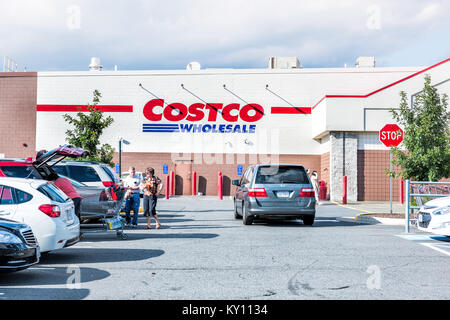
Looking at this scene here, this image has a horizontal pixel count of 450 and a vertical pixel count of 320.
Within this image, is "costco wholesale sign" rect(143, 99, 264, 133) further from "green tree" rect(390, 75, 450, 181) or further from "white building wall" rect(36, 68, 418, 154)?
"green tree" rect(390, 75, 450, 181)

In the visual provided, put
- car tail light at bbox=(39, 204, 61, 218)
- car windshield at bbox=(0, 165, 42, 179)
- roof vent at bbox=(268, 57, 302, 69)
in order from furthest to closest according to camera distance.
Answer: roof vent at bbox=(268, 57, 302, 69) < car windshield at bbox=(0, 165, 42, 179) < car tail light at bbox=(39, 204, 61, 218)

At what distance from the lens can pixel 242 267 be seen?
27.3 ft

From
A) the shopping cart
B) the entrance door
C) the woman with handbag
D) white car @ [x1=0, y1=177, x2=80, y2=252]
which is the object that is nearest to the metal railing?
the woman with handbag

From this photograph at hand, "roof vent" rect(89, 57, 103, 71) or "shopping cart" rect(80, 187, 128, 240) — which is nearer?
"shopping cart" rect(80, 187, 128, 240)

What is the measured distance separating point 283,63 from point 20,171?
91.5ft

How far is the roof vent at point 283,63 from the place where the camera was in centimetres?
3634

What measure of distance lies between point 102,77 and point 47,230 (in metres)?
28.8

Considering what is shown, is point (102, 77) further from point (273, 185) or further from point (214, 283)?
point (214, 283)

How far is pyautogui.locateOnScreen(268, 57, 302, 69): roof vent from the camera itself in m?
36.3

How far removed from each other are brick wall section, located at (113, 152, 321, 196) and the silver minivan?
1962cm

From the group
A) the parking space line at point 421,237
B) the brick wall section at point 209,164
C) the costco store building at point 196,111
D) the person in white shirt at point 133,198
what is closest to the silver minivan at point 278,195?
the parking space line at point 421,237

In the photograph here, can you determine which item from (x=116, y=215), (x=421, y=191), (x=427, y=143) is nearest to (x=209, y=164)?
(x=427, y=143)

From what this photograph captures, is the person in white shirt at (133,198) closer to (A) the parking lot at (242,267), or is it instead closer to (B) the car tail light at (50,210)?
(A) the parking lot at (242,267)

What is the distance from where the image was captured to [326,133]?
30906 millimetres
